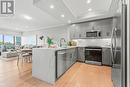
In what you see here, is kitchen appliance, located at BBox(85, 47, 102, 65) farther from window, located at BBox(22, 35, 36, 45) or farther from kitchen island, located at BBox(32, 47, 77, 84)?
window, located at BBox(22, 35, 36, 45)

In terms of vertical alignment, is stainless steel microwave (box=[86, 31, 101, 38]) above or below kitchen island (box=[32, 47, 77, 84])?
above

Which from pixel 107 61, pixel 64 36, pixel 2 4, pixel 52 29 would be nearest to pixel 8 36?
pixel 52 29

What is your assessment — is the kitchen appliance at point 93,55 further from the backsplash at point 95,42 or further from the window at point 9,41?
the window at point 9,41

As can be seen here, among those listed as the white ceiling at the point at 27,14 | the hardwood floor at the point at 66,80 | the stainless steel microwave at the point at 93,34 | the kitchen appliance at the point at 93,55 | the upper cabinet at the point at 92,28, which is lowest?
the hardwood floor at the point at 66,80

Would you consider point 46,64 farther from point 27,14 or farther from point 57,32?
point 57,32

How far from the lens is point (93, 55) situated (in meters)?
4.83

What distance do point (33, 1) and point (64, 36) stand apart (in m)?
4.25

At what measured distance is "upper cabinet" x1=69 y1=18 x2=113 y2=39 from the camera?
15.6 ft

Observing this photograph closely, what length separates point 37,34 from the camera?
9000 millimetres

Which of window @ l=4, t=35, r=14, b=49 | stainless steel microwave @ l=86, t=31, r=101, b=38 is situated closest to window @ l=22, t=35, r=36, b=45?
window @ l=4, t=35, r=14, b=49

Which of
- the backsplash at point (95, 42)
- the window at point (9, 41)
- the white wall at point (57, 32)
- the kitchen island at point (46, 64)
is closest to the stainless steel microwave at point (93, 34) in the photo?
the backsplash at point (95, 42)

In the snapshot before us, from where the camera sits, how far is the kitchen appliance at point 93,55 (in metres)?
4.63

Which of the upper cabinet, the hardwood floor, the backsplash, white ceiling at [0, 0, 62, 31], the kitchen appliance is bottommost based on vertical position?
the hardwood floor

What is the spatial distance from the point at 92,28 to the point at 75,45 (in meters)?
1.40
